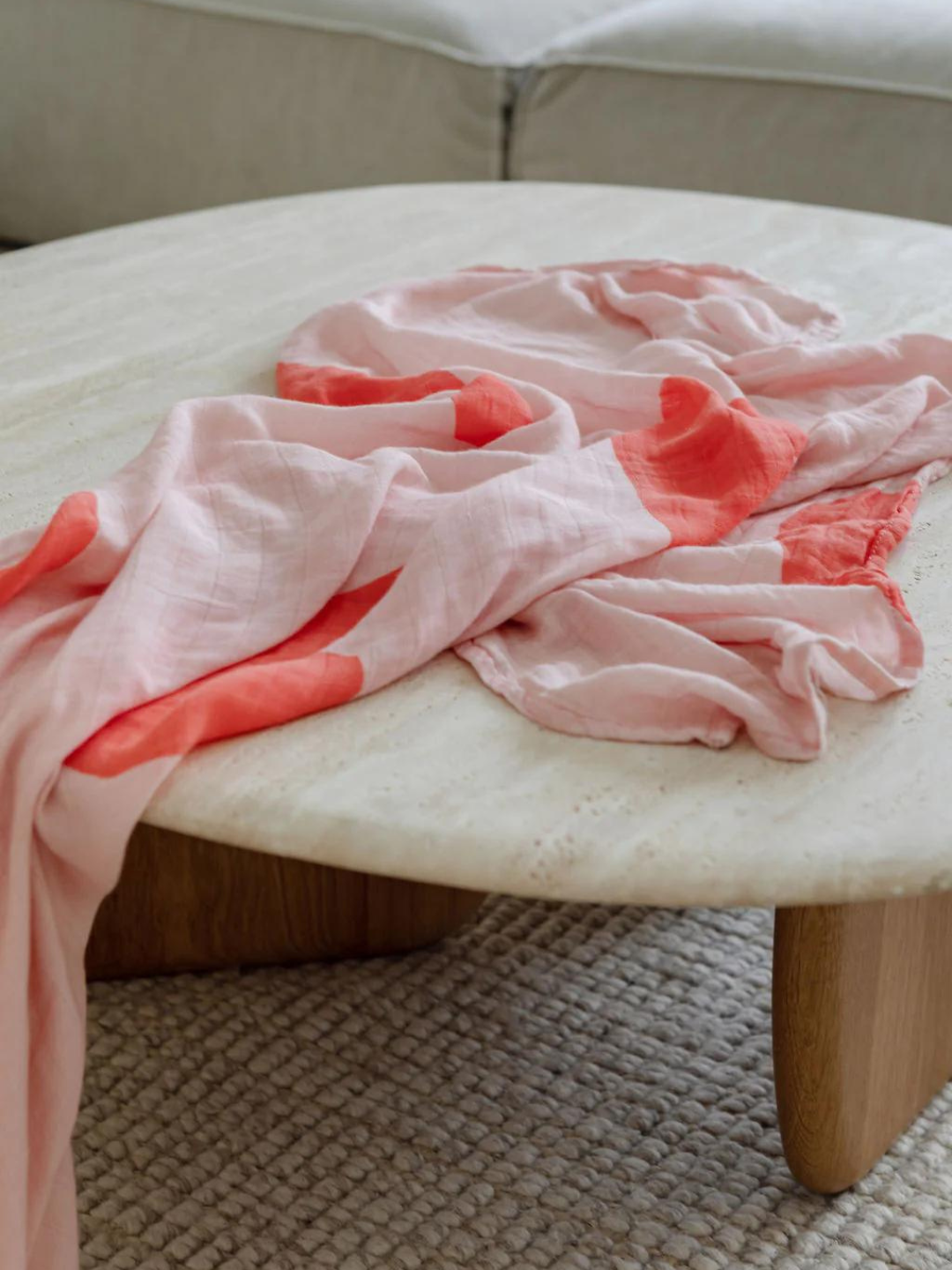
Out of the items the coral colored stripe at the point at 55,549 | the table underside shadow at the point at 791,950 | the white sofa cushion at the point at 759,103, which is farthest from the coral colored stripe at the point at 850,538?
the white sofa cushion at the point at 759,103

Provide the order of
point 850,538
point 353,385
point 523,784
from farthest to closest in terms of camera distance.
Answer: point 353,385 < point 850,538 < point 523,784

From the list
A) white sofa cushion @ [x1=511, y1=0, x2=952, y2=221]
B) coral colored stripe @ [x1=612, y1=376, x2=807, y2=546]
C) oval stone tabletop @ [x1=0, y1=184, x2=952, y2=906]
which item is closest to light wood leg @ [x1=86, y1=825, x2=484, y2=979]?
oval stone tabletop @ [x1=0, y1=184, x2=952, y2=906]

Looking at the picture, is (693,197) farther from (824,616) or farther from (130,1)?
(130,1)

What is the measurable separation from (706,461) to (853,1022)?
11.9 inches

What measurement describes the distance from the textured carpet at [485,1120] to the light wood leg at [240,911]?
0.02 meters

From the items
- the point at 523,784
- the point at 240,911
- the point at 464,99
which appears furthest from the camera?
the point at 464,99

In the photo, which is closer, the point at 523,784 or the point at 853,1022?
the point at 523,784

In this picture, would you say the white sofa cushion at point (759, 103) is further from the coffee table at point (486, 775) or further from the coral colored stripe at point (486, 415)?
the coral colored stripe at point (486, 415)

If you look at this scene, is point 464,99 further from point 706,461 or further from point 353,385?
point 706,461

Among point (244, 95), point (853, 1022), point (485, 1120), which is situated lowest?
point (485, 1120)

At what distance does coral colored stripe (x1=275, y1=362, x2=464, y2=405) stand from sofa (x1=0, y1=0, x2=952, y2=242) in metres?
0.86

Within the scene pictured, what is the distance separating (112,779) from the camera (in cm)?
61

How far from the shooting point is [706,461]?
83 centimetres

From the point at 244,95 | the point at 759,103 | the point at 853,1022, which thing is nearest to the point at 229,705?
the point at 853,1022
